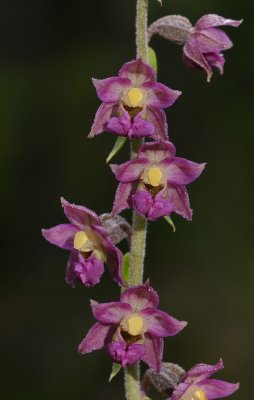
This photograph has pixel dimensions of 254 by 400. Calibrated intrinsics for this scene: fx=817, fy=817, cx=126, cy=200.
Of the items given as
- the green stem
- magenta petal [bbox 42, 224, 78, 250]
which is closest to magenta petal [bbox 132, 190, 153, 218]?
the green stem


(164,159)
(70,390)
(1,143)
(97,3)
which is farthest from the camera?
(97,3)

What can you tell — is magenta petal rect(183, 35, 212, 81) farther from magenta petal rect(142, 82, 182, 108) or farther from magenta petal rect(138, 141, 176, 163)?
magenta petal rect(138, 141, 176, 163)

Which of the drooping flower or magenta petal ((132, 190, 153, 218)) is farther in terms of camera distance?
the drooping flower

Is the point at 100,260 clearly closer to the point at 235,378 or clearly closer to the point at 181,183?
the point at 181,183

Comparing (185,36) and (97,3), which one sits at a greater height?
(97,3)

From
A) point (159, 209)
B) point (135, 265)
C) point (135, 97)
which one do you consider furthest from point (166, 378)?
point (135, 97)


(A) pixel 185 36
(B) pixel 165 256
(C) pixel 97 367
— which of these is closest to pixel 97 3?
(B) pixel 165 256
